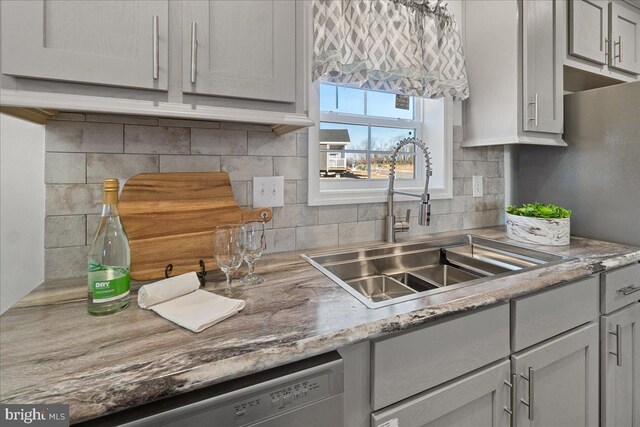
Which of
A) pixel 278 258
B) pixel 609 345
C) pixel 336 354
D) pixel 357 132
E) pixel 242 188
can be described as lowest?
pixel 609 345

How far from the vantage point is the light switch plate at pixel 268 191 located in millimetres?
1312

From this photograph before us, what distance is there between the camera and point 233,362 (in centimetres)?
58

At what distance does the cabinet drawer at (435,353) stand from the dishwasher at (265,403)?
5.7 inches

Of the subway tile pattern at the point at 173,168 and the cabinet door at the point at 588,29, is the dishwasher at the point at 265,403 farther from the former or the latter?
the cabinet door at the point at 588,29

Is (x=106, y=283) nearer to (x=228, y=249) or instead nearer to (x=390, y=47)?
(x=228, y=249)

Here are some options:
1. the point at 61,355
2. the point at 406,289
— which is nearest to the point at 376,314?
the point at 406,289

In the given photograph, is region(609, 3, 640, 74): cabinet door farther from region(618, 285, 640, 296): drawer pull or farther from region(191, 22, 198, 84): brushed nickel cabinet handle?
region(191, 22, 198, 84): brushed nickel cabinet handle

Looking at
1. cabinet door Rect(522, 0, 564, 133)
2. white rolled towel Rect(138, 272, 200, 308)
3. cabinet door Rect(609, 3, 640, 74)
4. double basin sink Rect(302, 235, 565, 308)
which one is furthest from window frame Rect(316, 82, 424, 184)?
cabinet door Rect(609, 3, 640, 74)

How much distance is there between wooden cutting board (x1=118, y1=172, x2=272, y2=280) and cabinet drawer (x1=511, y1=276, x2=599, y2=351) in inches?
41.8

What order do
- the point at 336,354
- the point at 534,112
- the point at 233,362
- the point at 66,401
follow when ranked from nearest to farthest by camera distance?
the point at 66,401 < the point at 233,362 < the point at 336,354 < the point at 534,112

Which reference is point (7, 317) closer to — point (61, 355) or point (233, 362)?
point (61, 355)

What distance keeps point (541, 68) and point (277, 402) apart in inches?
81.6

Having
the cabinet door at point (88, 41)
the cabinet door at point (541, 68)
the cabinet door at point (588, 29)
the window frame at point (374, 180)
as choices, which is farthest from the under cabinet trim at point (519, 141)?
the cabinet door at point (88, 41)

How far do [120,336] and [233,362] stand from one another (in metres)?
0.29
